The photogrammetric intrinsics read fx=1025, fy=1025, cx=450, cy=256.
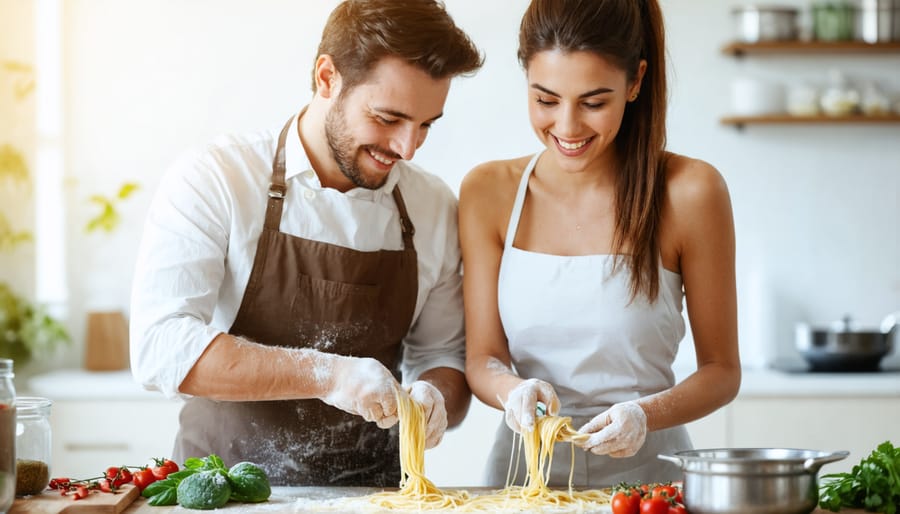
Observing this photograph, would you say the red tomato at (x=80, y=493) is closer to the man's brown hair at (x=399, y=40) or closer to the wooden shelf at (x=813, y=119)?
the man's brown hair at (x=399, y=40)

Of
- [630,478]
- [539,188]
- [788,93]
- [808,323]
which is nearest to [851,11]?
[788,93]

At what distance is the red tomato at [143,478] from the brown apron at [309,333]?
1.12ft

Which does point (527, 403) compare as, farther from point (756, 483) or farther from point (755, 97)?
point (755, 97)

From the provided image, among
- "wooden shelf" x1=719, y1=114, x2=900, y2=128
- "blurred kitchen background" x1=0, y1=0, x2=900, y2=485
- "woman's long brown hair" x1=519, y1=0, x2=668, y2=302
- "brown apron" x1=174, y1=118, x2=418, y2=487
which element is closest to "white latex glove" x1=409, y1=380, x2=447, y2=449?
"brown apron" x1=174, y1=118, x2=418, y2=487

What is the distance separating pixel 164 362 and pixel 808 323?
368 cm

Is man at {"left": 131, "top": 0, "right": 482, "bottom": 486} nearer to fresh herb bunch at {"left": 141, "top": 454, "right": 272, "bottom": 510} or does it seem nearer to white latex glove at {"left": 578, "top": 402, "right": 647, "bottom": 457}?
fresh herb bunch at {"left": 141, "top": 454, "right": 272, "bottom": 510}

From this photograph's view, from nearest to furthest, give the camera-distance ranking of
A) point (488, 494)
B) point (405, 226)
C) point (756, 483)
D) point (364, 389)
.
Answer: point (756, 483)
point (364, 389)
point (488, 494)
point (405, 226)

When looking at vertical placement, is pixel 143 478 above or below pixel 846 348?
below

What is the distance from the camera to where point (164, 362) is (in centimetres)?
242

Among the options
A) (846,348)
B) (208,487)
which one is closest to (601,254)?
(208,487)

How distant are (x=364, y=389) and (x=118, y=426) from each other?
238 centimetres

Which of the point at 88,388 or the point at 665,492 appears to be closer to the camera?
the point at 665,492

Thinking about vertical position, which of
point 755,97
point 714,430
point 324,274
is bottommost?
point 714,430

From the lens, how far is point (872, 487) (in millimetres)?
2207
